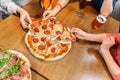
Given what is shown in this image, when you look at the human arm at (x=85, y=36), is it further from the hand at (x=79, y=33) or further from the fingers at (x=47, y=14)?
the fingers at (x=47, y=14)

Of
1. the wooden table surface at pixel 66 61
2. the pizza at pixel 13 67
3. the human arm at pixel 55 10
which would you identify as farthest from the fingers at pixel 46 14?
the pizza at pixel 13 67

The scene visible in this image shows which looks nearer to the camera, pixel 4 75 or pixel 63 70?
pixel 4 75

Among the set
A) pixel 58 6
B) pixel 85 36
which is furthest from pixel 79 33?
pixel 58 6

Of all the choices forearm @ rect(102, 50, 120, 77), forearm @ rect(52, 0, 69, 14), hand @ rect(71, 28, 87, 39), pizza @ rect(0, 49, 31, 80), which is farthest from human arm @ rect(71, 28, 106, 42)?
pizza @ rect(0, 49, 31, 80)

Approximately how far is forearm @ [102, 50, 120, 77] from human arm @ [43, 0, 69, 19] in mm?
497

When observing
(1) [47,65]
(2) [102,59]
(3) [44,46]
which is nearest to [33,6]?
(3) [44,46]

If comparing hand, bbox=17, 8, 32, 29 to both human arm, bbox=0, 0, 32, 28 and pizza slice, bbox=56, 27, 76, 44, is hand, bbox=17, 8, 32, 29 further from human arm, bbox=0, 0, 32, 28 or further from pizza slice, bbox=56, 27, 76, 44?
pizza slice, bbox=56, 27, 76, 44

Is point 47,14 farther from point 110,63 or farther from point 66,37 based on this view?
point 110,63

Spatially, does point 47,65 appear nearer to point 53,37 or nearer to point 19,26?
point 53,37

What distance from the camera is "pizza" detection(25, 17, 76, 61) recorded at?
3.77 feet

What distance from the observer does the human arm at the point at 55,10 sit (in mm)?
1421

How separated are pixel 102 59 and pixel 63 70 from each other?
0.97 feet

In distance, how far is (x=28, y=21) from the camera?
133cm

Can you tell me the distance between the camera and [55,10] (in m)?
1.48
